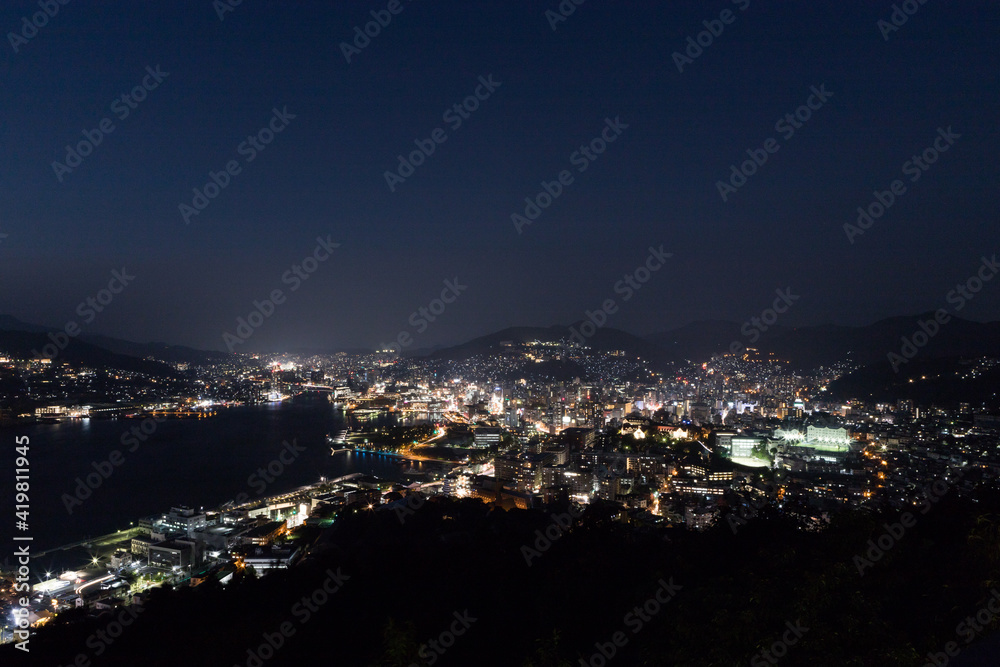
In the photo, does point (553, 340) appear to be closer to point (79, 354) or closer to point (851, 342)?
point (851, 342)

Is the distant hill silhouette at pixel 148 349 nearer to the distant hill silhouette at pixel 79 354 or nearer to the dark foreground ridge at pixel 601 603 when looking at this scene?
the distant hill silhouette at pixel 79 354

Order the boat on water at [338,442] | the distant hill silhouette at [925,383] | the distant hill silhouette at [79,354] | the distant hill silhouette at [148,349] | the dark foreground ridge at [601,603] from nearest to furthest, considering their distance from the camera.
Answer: the dark foreground ridge at [601,603]
the distant hill silhouette at [925,383]
the boat on water at [338,442]
the distant hill silhouette at [79,354]
the distant hill silhouette at [148,349]

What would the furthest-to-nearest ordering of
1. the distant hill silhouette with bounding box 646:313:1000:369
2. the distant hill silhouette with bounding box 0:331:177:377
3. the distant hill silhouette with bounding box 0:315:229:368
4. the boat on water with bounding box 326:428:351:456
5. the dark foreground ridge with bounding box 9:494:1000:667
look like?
the distant hill silhouette with bounding box 0:315:229:368 → the distant hill silhouette with bounding box 0:331:177:377 → the distant hill silhouette with bounding box 646:313:1000:369 → the boat on water with bounding box 326:428:351:456 → the dark foreground ridge with bounding box 9:494:1000:667

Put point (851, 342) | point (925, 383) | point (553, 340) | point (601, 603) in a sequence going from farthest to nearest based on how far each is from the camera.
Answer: point (553, 340) < point (851, 342) < point (925, 383) < point (601, 603)

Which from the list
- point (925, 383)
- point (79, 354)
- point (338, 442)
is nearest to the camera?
point (925, 383)

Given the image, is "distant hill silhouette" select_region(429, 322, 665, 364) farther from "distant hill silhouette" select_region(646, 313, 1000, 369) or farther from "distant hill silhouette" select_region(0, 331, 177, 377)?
"distant hill silhouette" select_region(0, 331, 177, 377)

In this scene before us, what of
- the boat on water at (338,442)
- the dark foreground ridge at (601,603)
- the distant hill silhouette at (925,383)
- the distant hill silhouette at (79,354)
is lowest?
the dark foreground ridge at (601,603)

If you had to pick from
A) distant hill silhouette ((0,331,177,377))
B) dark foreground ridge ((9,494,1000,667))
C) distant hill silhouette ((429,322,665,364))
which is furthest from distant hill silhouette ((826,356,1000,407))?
distant hill silhouette ((0,331,177,377))

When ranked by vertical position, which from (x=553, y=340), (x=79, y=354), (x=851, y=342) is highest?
(x=553, y=340)

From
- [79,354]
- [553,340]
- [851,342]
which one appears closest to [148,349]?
[79,354]

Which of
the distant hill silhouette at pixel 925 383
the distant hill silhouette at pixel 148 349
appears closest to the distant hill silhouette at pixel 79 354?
the distant hill silhouette at pixel 148 349

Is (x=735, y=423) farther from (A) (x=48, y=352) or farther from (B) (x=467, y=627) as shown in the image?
(A) (x=48, y=352)
